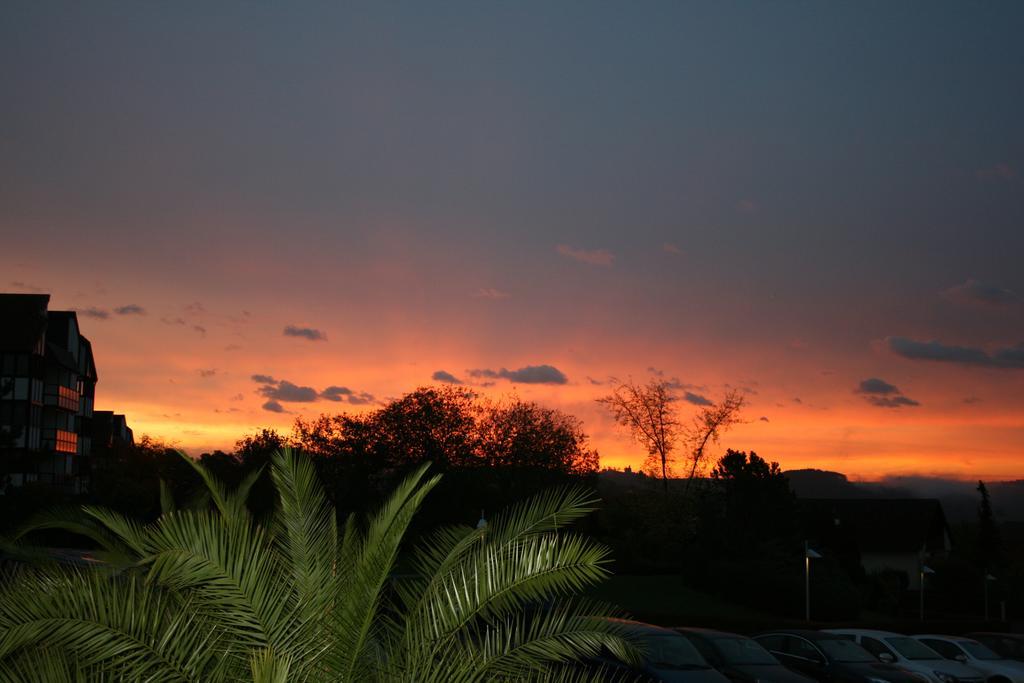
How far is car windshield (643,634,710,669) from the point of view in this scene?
14.7m

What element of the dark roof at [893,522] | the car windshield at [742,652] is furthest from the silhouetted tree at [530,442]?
the car windshield at [742,652]

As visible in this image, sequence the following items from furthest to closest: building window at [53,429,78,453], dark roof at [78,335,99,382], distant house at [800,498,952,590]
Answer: dark roof at [78,335,99,382]
building window at [53,429,78,453]
distant house at [800,498,952,590]

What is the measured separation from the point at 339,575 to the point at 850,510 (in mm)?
58092

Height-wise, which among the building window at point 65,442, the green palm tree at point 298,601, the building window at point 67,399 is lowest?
the green palm tree at point 298,601

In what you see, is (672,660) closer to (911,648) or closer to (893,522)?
(911,648)

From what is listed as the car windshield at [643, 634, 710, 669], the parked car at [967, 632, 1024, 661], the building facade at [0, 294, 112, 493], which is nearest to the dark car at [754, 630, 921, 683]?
the car windshield at [643, 634, 710, 669]

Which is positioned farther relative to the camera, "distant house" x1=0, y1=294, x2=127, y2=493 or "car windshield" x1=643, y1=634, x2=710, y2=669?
"distant house" x1=0, y1=294, x2=127, y2=493

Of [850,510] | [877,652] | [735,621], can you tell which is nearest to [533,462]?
[850,510]

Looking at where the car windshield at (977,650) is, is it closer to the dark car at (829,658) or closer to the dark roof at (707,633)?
the dark car at (829,658)

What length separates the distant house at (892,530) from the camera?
52812mm

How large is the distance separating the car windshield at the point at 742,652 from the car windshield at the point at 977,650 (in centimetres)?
738

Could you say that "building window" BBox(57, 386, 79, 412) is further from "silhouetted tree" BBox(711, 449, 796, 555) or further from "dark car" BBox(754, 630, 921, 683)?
"dark car" BBox(754, 630, 921, 683)

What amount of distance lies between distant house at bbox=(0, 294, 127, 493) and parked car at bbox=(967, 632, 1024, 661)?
4433cm

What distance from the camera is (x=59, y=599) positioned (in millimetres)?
6414
